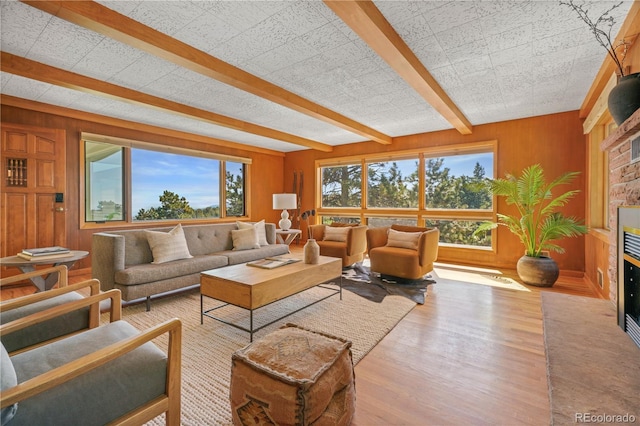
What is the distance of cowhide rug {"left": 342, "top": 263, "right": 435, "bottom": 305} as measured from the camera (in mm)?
3457

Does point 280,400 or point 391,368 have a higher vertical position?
point 280,400

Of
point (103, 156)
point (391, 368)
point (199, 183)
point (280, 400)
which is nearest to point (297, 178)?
point (199, 183)

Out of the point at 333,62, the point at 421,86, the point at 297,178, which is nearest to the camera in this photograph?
the point at 333,62

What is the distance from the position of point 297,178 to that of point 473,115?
4.25 m

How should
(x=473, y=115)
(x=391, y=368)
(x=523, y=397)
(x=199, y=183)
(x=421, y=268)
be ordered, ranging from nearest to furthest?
(x=523, y=397), (x=391, y=368), (x=421, y=268), (x=473, y=115), (x=199, y=183)

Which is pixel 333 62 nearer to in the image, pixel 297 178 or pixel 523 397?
pixel 523 397

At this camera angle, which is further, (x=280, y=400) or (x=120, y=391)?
(x=280, y=400)

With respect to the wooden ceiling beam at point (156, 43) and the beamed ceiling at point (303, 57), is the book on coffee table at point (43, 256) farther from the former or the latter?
the wooden ceiling beam at point (156, 43)

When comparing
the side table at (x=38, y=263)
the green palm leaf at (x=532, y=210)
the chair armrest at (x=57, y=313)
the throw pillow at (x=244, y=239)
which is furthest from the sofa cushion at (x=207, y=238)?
the green palm leaf at (x=532, y=210)

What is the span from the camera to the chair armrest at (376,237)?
4.53 meters

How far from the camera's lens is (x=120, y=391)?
3.73ft

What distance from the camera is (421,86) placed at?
3049 mm

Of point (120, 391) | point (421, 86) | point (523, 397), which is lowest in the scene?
point (523, 397)

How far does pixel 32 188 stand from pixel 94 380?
408cm
